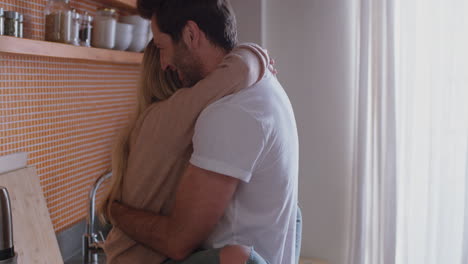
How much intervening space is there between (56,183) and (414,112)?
1627mm

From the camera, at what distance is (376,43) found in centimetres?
233

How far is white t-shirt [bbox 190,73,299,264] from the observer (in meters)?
1.00

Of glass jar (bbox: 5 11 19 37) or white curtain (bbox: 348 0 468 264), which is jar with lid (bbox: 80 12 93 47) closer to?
glass jar (bbox: 5 11 19 37)

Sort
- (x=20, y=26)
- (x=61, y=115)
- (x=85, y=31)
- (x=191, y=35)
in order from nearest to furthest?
(x=191, y=35) → (x=20, y=26) → (x=85, y=31) → (x=61, y=115)

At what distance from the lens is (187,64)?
121 cm

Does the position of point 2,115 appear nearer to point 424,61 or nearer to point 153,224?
point 153,224

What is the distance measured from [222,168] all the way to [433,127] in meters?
1.62

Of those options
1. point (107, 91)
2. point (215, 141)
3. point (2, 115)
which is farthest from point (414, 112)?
point (2, 115)

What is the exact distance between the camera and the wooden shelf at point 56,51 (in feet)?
3.91

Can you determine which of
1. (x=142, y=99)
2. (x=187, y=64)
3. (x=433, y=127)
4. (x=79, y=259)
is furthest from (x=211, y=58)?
(x=433, y=127)

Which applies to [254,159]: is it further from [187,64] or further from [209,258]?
[187,64]

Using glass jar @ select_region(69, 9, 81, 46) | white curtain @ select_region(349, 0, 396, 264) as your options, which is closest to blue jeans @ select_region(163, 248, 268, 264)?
glass jar @ select_region(69, 9, 81, 46)

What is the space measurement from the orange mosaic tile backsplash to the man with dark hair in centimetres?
48

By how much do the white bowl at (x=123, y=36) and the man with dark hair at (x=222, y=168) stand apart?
1.76 feet
